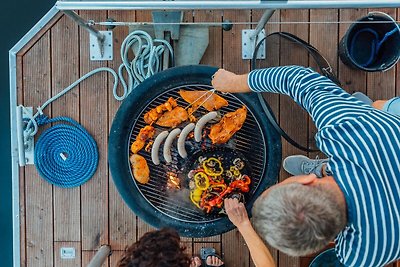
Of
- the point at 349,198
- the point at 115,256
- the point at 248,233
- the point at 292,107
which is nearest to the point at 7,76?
the point at 115,256

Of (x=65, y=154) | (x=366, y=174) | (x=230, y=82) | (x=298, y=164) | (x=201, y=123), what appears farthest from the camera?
(x=65, y=154)

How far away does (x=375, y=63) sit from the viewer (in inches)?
93.4

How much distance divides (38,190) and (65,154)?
0.26m

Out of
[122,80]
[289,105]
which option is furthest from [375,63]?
[122,80]

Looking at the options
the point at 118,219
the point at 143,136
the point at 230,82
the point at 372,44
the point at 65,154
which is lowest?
the point at 118,219

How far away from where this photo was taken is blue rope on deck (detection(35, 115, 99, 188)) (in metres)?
2.45

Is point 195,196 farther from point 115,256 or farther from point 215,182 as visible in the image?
point 115,256

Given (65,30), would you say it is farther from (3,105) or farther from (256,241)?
(256,241)

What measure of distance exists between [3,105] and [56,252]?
3.60 feet

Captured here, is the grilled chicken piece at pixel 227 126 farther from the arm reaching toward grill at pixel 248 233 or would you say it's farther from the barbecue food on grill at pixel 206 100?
the arm reaching toward grill at pixel 248 233

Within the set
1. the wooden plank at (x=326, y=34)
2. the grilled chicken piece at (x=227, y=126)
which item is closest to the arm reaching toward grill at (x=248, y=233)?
the grilled chicken piece at (x=227, y=126)

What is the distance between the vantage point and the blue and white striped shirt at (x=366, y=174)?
1.35m

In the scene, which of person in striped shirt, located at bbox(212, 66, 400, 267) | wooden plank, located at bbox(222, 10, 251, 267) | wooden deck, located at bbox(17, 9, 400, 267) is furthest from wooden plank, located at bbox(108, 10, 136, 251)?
person in striped shirt, located at bbox(212, 66, 400, 267)

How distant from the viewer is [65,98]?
248 centimetres
